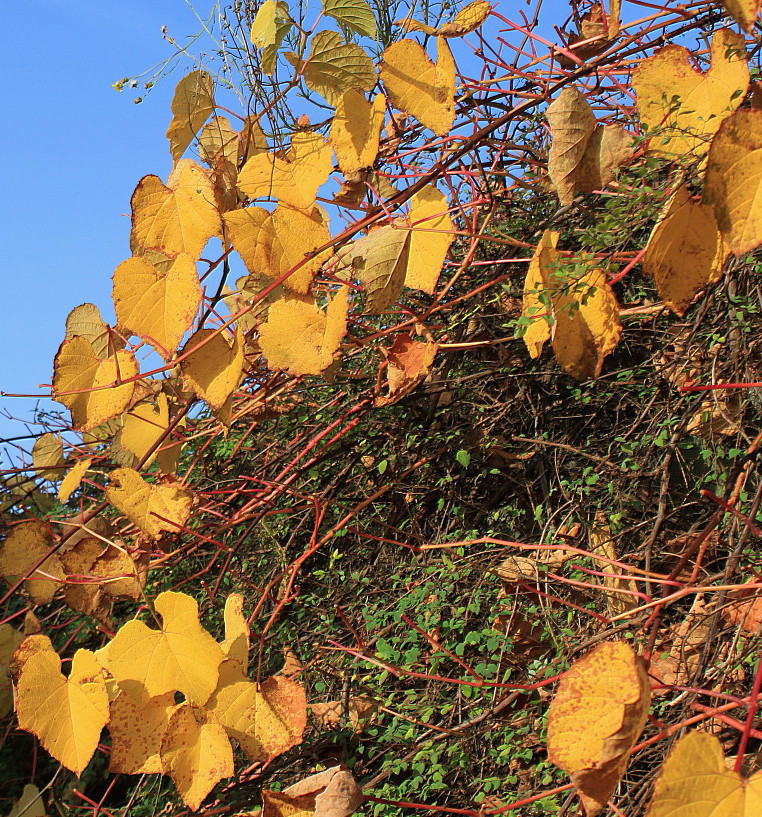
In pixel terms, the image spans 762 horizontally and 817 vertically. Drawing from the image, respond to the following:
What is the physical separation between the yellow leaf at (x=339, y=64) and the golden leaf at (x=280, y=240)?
0.69 feet

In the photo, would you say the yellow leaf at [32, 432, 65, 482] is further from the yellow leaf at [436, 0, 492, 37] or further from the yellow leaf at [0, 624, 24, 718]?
the yellow leaf at [436, 0, 492, 37]

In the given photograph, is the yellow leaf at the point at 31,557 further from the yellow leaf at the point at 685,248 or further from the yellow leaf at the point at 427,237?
the yellow leaf at the point at 685,248

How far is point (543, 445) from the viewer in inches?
65.7

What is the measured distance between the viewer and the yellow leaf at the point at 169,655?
1244mm

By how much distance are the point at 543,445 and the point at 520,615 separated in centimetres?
37

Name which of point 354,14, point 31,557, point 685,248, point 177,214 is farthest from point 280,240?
point 31,557

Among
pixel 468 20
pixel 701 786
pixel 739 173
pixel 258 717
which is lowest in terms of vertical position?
pixel 701 786

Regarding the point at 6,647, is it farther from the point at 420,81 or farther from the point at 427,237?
the point at 420,81

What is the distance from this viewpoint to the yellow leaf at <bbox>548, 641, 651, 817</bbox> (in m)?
0.80

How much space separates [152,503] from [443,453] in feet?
2.03

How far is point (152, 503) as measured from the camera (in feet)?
5.12

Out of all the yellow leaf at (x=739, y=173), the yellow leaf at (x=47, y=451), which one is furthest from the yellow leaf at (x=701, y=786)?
the yellow leaf at (x=47, y=451)

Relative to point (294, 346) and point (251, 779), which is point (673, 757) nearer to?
point (294, 346)

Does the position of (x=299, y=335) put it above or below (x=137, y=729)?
above
